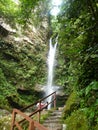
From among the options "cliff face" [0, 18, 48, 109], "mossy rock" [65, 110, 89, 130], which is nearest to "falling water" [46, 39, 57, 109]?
"cliff face" [0, 18, 48, 109]

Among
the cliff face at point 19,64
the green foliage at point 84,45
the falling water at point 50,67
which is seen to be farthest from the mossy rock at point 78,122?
the falling water at point 50,67

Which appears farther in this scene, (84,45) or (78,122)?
(78,122)

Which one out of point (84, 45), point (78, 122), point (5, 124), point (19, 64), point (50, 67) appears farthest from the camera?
point (50, 67)

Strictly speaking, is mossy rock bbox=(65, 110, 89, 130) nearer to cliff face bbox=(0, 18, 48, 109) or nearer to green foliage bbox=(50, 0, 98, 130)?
green foliage bbox=(50, 0, 98, 130)

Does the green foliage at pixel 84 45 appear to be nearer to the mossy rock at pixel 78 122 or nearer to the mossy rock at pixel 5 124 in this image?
the mossy rock at pixel 78 122

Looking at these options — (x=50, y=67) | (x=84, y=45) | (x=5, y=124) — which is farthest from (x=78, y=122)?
(x=50, y=67)

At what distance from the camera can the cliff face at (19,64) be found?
1559 cm

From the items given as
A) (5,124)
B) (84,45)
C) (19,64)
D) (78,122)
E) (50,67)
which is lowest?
(78,122)

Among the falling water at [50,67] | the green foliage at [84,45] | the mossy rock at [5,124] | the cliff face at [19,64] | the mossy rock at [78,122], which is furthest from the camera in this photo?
the falling water at [50,67]

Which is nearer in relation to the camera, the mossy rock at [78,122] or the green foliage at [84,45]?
the green foliage at [84,45]

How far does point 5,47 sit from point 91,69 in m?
15.2

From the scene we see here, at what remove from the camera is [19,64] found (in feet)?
61.5

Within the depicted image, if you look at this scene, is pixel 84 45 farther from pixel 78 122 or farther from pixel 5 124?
pixel 5 124

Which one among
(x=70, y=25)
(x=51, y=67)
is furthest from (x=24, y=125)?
(x=51, y=67)
